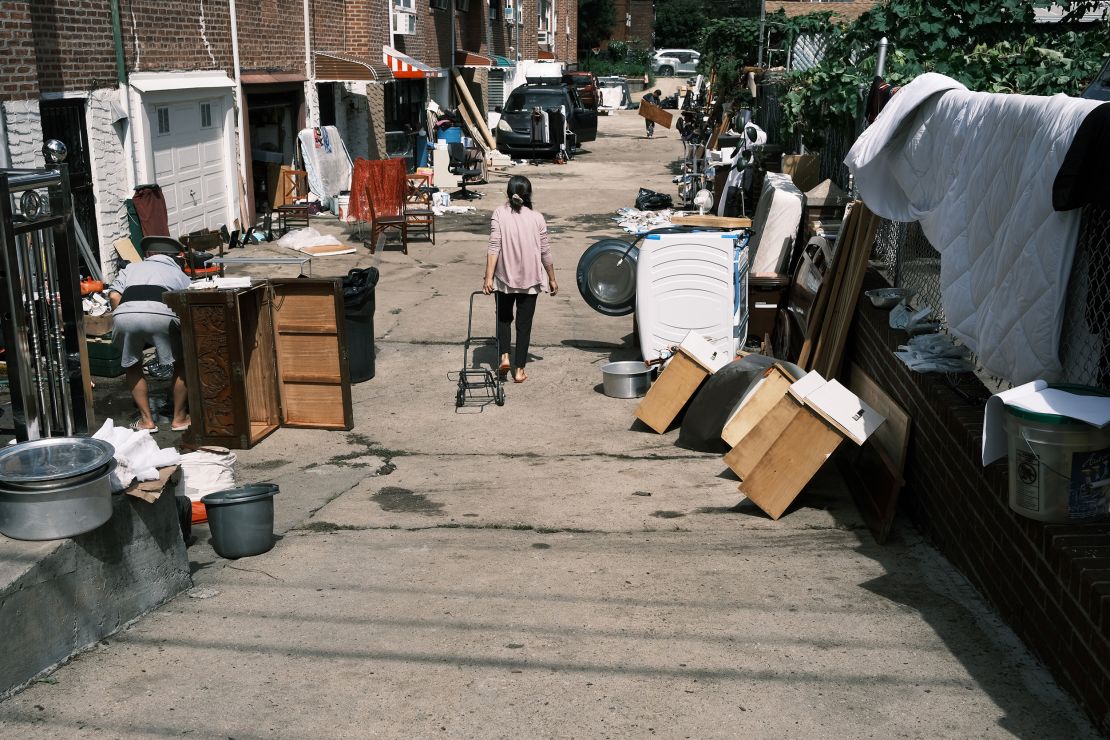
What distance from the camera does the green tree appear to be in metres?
73.6

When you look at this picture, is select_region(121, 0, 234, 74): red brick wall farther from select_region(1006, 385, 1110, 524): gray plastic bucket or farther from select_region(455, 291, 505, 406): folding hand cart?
select_region(1006, 385, 1110, 524): gray plastic bucket

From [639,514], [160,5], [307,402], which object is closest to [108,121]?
[160,5]

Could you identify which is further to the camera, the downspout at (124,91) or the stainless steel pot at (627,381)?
the downspout at (124,91)

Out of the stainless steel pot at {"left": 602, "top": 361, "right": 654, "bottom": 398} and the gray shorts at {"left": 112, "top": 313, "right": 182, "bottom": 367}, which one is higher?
the gray shorts at {"left": 112, "top": 313, "right": 182, "bottom": 367}

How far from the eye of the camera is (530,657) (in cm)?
432

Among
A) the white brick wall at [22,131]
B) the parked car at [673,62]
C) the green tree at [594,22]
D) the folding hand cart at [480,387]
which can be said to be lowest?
the folding hand cart at [480,387]

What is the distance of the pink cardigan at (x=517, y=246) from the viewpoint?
952 centimetres

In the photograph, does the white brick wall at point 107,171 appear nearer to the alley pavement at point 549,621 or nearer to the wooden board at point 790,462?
the alley pavement at point 549,621

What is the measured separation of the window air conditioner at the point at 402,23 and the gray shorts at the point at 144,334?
59.2 ft

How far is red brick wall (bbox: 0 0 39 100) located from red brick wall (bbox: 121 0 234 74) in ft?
9.05

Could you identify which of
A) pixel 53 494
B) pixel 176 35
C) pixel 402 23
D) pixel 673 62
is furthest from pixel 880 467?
pixel 673 62

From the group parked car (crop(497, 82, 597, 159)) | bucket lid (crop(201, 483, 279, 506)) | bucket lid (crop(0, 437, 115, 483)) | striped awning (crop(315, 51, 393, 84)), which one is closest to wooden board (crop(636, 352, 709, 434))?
bucket lid (crop(201, 483, 279, 506))

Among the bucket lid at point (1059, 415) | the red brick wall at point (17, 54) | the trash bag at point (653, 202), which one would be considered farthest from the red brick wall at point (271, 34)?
the bucket lid at point (1059, 415)

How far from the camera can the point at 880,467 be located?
6109 mm
